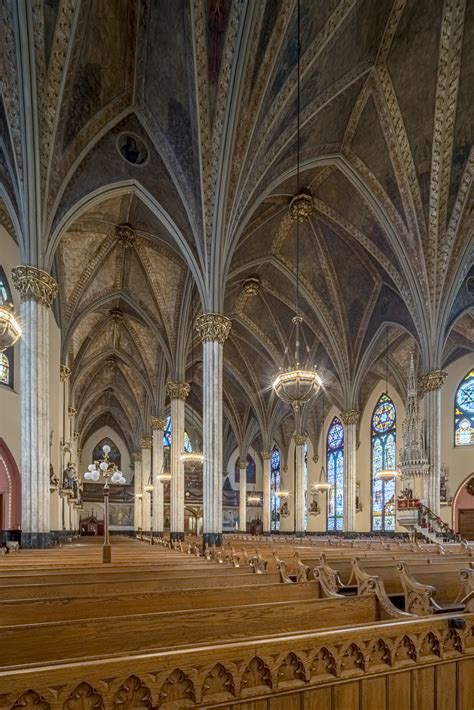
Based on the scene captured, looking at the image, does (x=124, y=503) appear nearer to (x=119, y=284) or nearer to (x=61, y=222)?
(x=119, y=284)

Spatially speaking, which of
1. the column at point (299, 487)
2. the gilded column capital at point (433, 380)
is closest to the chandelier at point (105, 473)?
the gilded column capital at point (433, 380)

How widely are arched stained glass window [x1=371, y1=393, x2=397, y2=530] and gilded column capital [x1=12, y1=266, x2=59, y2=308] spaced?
2233 centimetres

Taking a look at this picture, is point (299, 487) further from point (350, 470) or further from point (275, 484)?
point (275, 484)

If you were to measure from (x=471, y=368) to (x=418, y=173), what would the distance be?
12.9m

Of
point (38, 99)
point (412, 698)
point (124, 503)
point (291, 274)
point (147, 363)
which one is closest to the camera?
point (412, 698)

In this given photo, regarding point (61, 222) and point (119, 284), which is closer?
point (61, 222)

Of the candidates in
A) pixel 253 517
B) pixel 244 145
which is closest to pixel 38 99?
pixel 244 145

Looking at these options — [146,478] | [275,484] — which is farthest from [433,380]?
[275,484]

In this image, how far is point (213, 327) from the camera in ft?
53.8

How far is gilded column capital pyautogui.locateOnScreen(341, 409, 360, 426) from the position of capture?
26984mm

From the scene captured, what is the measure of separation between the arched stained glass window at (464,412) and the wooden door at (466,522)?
3480 mm

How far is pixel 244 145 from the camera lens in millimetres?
15375

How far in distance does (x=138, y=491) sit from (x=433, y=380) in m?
28.2

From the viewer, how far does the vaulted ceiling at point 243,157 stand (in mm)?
13766
